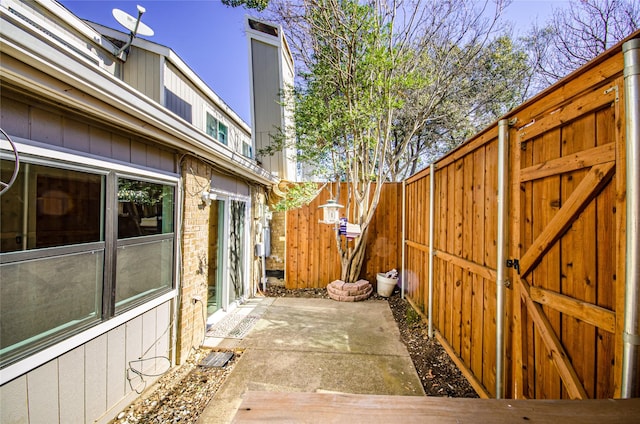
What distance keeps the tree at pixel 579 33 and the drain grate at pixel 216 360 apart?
31.6 ft

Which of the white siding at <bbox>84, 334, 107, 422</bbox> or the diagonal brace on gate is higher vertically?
the diagonal brace on gate

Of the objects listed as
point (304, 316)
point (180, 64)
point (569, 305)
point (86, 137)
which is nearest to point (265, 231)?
point (304, 316)

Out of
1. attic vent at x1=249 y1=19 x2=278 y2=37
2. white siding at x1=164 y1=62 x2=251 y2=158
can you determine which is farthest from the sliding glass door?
attic vent at x1=249 y1=19 x2=278 y2=37

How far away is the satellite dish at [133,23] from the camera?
417 cm

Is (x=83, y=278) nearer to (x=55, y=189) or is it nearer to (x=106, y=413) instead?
(x=55, y=189)

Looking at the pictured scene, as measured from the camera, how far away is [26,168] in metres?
1.61

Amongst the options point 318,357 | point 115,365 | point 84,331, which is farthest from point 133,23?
point 318,357

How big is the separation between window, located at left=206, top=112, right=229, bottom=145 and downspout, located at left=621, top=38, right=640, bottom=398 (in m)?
6.50

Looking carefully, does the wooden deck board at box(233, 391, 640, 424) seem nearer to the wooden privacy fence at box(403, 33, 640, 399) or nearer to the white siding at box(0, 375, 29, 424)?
the wooden privacy fence at box(403, 33, 640, 399)

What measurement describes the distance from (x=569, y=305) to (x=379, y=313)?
328 centimetres

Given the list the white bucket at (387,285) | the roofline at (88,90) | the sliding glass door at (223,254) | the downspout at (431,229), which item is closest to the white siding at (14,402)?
the roofline at (88,90)

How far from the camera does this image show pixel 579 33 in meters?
6.52

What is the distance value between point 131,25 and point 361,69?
398 cm

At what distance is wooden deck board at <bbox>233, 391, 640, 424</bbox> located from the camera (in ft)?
3.12
